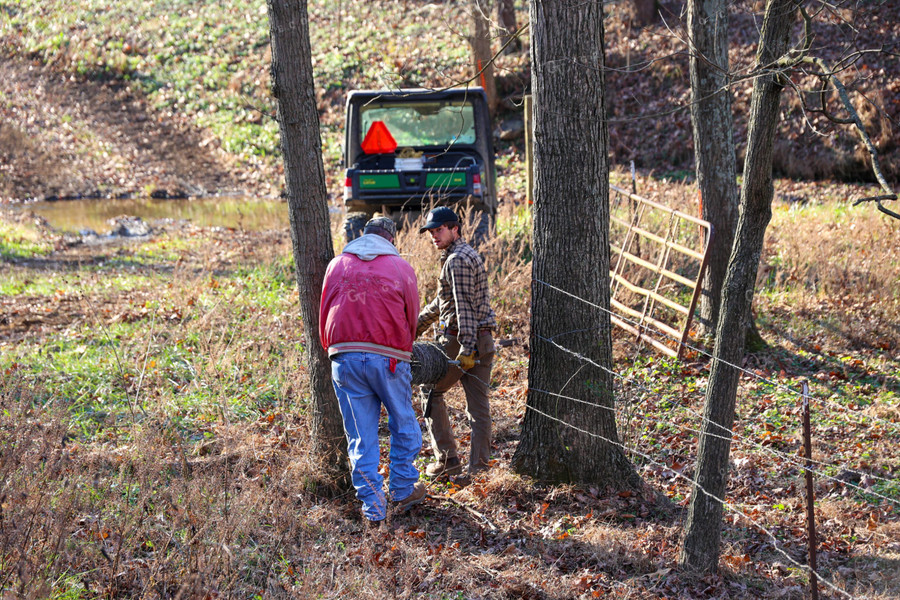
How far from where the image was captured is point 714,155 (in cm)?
754

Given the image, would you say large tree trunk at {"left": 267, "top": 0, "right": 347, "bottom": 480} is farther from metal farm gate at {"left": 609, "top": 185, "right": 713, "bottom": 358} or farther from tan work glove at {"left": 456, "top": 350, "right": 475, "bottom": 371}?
metal farm gate at {"left": 609, "top": 185, "right": 713, "bottom": 358}

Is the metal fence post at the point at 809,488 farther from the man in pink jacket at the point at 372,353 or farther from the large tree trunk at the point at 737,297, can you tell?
the man in pink jacket at the point at 372,353

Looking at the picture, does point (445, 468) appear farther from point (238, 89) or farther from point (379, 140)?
point (238, 89)

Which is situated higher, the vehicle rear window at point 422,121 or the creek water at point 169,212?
the vehicle rear window at point 422,121

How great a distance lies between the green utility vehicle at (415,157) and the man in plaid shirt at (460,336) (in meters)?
3.81

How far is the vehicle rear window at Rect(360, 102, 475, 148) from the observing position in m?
10.4

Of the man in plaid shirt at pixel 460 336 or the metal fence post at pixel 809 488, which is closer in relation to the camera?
the metal fence post at pixel 809 488

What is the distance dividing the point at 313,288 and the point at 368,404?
82 centimetres

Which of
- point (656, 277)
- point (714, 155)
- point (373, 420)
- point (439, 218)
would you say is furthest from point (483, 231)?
point (373, 420)

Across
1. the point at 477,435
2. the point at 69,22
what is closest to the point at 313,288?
the point at 477,435

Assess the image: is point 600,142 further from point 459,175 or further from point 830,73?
point 459,175

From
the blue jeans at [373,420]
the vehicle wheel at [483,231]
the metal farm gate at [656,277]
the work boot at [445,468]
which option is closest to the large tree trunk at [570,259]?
the work boot at [445,468]

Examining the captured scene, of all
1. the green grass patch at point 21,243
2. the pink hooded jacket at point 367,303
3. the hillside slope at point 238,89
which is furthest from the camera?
the hillside slope at point 238,89

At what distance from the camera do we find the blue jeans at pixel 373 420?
4570 millimetres
